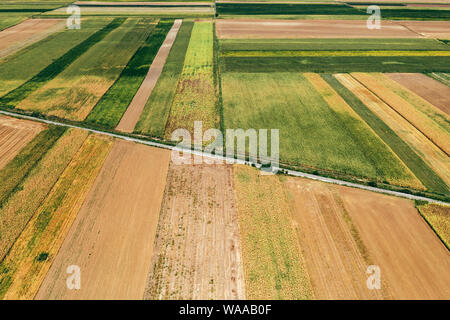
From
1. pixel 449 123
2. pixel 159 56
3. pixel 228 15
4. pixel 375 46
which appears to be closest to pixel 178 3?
pixel 228 15

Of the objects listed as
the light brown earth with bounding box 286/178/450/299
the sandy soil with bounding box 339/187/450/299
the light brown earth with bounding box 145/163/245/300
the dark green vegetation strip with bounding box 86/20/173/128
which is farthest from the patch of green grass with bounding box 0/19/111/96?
the sandy soil with bounding box 339/187/450/299

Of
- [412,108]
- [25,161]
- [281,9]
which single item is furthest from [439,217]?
[281,9]

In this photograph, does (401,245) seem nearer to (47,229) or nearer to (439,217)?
(439,217)

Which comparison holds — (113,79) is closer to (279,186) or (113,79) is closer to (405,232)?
(279,186)

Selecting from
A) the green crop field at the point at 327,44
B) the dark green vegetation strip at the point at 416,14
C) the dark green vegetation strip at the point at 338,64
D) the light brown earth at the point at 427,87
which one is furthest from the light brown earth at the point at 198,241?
the dark green vegetation strip at the point at 416,14

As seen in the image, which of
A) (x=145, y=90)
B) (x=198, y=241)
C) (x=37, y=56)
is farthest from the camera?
(x=37, y=56)

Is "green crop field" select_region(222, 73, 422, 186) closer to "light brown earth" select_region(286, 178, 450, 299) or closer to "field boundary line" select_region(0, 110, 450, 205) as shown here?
"field boundary line" select_region(0, 110, 450, 205)
